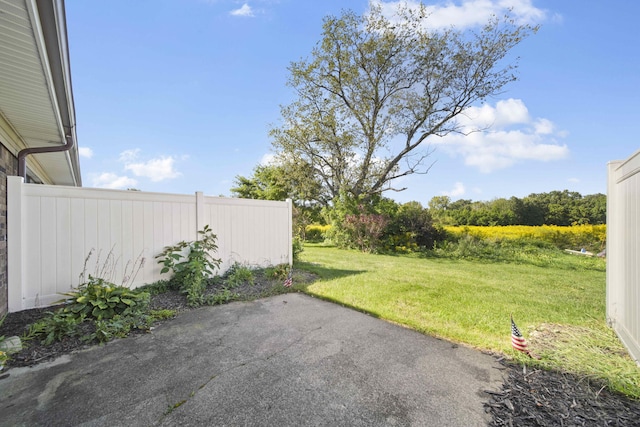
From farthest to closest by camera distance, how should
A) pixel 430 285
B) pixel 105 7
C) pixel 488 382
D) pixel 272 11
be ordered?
pixel 272 11 < pixel 430 285 < pixel 105 7 < pixel 488 382

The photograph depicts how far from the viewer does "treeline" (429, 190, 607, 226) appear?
1936 centimetres

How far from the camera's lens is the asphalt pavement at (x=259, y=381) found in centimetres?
165

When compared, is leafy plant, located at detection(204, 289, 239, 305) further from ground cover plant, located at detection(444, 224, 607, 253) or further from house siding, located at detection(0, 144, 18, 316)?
ground cover plant, located at detection(444, 224, 607, 253)

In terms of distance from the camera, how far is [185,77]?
23.3ft

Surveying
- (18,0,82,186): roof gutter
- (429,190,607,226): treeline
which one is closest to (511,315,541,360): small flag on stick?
(18,0,82,186): roof gutter

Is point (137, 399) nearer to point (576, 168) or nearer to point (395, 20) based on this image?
point (576, 168)

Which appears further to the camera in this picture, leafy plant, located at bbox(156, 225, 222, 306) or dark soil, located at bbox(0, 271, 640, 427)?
leafy plant, located at bbox(156, 225, 222, 306)

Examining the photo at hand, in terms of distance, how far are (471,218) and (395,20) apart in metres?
15.0

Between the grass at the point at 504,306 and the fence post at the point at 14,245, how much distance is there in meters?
Answer: 3.87

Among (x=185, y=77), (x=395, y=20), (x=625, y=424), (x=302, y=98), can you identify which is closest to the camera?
(x=625, y=424)

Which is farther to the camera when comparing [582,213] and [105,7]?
[582,213]

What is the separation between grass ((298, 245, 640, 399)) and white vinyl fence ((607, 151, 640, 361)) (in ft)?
0.65

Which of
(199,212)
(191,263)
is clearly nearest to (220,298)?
(191,263)

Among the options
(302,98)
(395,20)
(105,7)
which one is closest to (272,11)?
(105,7)
